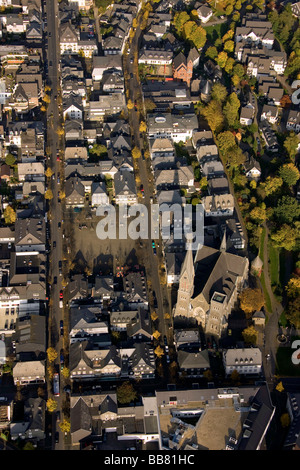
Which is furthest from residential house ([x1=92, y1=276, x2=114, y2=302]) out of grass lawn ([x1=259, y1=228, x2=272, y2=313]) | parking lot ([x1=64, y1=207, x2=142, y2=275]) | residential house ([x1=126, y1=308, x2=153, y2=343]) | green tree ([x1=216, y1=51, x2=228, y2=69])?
green tree ([x1=216, y1=51, x2=228, y2=69])

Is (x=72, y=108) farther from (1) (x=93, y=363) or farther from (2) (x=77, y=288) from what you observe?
(1) (x=93, y=363)

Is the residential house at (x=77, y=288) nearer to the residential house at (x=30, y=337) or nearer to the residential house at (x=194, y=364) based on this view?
the residential house at (x=30, y=337)

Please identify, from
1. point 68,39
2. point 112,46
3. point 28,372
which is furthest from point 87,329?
point 68,39

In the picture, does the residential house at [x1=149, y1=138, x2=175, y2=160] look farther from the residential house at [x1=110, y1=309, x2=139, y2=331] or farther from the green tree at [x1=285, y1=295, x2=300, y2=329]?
the green tree at [x1=285, y1=295, x2=300, y2=329]

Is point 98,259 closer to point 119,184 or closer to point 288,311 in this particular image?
point 119,184

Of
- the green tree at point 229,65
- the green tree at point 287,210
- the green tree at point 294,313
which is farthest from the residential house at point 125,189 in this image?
the green tree at point 229,65

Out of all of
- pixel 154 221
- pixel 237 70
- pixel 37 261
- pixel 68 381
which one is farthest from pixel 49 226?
pixel 237 70
